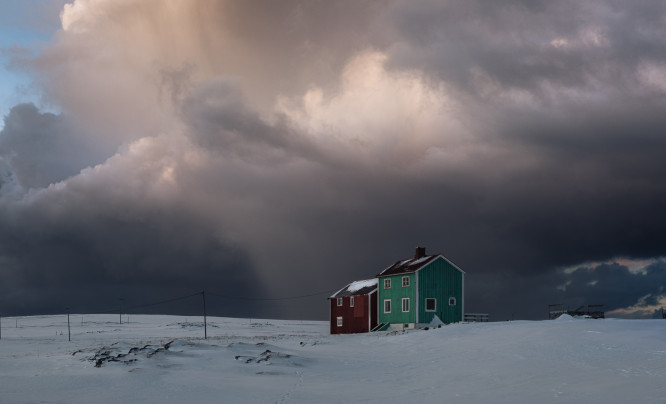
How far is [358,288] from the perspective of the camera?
7812 cm

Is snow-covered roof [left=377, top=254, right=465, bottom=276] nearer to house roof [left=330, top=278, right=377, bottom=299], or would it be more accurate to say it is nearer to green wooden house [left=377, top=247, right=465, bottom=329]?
green wooden house [left=377, top=247, right=465, bottom=329]

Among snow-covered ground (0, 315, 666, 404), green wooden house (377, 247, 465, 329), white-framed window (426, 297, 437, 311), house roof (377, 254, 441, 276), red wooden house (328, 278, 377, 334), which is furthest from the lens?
red wooden house (328, 278, 377, 334)

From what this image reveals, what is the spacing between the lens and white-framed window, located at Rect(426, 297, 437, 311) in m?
67.1

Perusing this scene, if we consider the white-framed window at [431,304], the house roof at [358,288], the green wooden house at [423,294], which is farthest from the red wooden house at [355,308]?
the white-framed window at [431,304]

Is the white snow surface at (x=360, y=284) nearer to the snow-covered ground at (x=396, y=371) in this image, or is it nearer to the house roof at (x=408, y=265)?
the house roof at (x=408, y=265)

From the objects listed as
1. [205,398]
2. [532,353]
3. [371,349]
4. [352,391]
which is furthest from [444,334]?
[205,398]

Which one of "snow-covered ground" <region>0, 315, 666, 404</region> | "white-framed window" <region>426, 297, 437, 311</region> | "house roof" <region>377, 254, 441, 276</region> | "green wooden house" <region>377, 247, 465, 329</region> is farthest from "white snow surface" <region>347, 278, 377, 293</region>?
"snow-covered ground" <region>0, 315, 666, 404</region>

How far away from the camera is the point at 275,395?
26.8 meters

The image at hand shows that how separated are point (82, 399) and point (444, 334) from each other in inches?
1239

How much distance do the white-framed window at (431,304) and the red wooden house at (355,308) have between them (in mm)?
8443

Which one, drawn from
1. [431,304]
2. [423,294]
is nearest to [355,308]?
[423,294]

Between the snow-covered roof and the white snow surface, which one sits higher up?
the snow-covered roof

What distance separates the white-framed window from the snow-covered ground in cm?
1778

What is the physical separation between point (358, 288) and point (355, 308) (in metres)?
3.03
